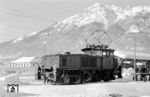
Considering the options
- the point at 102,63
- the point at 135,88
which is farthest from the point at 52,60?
the point at 135,88

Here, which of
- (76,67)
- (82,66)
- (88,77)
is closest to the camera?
(76,67)

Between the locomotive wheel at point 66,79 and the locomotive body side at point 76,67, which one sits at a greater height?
the locomotive body side at point 76,67

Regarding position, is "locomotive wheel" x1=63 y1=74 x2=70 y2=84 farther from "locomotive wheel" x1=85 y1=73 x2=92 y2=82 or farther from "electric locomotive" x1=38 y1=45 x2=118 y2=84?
"locomotive wheel" x1=85 y1=73 x2=92 y2=82

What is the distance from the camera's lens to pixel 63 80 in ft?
124

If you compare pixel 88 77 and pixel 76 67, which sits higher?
pixel 76 67

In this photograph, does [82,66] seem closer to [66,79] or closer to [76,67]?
[76,67]

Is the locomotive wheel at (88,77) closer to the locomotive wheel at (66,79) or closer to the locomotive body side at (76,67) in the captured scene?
the locomotive body side at (76,67)

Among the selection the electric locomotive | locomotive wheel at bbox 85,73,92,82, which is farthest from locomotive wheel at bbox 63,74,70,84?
locomotive wheel at bbox 85,73,92,82


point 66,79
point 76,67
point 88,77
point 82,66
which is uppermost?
point 82,66

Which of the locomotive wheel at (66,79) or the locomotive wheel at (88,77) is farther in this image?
the locomotive wheel at (88,77)

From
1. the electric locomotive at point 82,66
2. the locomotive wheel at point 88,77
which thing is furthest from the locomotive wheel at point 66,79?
the locomotive wheel at point 88,77

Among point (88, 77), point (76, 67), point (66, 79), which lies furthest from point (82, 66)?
point (66, 79)

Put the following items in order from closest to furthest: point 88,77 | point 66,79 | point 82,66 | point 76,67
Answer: point 66,79, point 76,67, point 82,66, point 88,77

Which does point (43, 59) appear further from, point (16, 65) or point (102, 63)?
point (16, 65)
